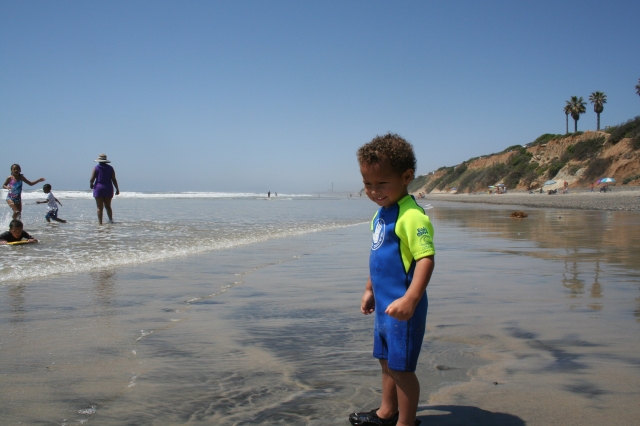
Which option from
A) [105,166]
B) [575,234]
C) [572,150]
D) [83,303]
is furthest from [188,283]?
[572,150]

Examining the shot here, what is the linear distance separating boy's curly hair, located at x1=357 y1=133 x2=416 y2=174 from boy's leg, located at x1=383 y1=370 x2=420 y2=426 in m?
0.90

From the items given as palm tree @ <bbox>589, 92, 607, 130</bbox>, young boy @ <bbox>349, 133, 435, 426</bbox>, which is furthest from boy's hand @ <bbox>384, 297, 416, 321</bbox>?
palm tree @ <bbox>589, 92, 607, 130</bbox>

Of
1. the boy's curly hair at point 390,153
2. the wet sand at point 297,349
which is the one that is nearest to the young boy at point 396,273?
the boy's curly hair at point 390,153

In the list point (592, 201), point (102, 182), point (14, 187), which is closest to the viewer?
point (14, 187)

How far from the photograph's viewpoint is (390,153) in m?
2.23

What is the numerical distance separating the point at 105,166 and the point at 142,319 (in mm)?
10749

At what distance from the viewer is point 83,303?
423 centimetres

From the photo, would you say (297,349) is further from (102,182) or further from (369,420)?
(102,182)

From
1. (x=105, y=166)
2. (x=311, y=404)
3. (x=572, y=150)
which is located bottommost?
(x=311, y=404)

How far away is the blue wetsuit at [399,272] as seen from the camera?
2078mm

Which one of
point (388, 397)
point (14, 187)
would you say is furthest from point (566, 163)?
point (388, 397)

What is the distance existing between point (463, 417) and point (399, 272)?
0.68 m

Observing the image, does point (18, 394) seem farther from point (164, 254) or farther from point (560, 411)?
point (164, 254)

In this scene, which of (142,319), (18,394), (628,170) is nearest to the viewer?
(18,394)
